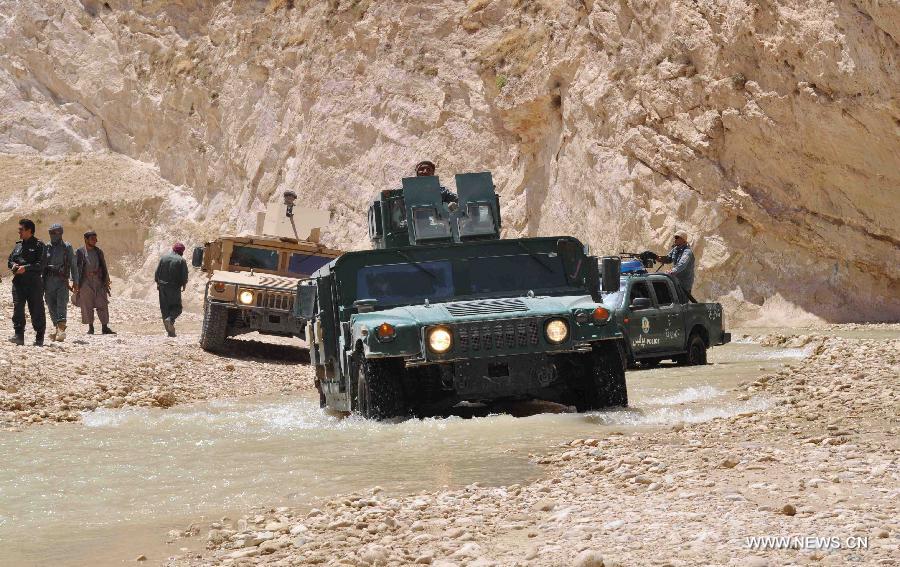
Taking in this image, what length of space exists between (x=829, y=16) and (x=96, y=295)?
1390 cm

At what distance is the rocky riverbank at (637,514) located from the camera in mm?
4266

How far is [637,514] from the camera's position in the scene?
4879 mm

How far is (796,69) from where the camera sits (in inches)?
941

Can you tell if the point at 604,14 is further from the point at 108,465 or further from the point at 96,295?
the point at 108,465

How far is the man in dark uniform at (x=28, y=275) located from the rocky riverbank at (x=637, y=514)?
29.3 ft

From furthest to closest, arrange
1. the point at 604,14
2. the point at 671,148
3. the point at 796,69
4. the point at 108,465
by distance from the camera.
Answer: the point at 604,14, the point at 671,148, the point at 796,69, the point at 108,465

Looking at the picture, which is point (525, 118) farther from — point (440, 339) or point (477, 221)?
point (440, 339)

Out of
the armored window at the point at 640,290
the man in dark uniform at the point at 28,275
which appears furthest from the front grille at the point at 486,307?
the man in dark uniform at the point at 28,275

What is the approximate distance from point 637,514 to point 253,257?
13620mm

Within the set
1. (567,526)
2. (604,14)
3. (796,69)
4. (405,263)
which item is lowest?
(567,526)

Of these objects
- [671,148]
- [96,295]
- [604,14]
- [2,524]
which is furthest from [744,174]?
[2,524]

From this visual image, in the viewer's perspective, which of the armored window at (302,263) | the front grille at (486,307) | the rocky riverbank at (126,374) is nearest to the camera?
the front grille at (486,307)

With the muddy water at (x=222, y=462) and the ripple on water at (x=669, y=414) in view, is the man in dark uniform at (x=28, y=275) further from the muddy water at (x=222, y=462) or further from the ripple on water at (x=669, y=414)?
the ripple on water at (x=669, y=414)

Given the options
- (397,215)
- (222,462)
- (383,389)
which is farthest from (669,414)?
(397,215)
